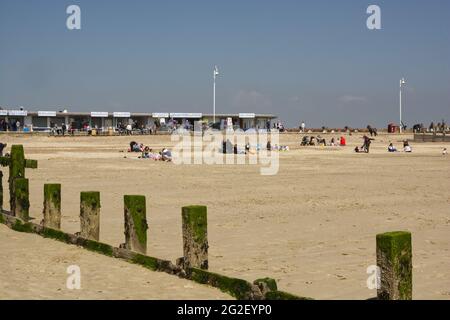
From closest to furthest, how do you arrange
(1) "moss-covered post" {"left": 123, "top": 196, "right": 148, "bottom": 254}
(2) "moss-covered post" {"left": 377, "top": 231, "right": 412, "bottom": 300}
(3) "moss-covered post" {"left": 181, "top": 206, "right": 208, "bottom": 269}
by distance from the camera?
(2) "moss-covered post" {"left": 377, "top": 231, "right": 412, "bottom": 300} → (3) "moss-covered post" {"left": 181, "top": 206, "right": 208, "bottom": 269} → (1) "moss-covered post" {"left": 123, "top": 196, "right": 148, "bottom": 254}

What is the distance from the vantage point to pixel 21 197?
12.0m

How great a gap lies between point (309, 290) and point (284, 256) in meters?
1.90

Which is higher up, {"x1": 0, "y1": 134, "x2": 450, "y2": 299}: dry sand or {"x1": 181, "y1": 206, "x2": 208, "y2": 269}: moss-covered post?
{"x1": 181, "y1": 206, "x2": 208, "y2": 269}: moss-covered post

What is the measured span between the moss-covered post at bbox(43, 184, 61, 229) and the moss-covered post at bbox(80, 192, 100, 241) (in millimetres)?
1060

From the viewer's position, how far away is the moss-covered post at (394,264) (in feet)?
19.6

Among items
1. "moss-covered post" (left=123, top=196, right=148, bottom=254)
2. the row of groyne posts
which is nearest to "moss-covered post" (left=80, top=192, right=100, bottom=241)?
the row of groyne posts

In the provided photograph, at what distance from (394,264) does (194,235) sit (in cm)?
294

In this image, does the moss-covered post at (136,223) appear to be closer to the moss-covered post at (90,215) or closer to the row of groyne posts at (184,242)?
the row of groyne posts at (184,242)

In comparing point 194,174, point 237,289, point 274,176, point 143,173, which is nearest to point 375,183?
point 274,176

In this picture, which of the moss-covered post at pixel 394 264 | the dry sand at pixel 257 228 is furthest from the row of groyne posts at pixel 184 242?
the dry sand at pixel 257 228

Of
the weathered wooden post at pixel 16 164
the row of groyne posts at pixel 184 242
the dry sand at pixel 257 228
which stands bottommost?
the dry sand at pixel 257 228

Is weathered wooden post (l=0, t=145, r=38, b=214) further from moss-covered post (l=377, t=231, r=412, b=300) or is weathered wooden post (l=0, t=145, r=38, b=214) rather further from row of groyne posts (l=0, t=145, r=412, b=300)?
moss-covered post (l=377, t=231, r=412, b=300)

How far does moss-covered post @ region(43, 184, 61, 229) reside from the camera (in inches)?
434

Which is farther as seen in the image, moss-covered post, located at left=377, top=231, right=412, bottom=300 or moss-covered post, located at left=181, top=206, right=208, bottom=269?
moss-covered post, located at left=181, top=206, right=208, bottom=269
